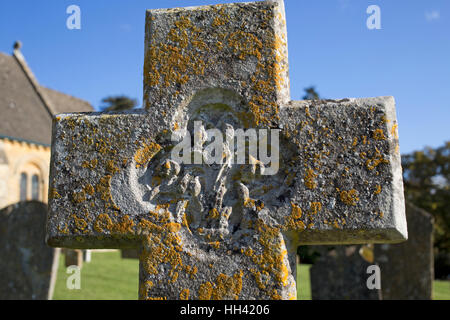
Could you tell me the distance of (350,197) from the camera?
2551 mm

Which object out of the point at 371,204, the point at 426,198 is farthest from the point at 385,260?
the point at 426,198

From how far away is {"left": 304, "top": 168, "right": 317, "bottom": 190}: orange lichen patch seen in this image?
261 centimetres

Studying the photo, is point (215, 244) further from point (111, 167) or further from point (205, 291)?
point (111, 167)

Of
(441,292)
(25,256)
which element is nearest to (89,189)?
(25,256)

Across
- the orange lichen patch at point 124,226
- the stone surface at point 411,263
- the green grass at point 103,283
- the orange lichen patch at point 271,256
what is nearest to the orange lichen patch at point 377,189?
the orange lichen patch at point 271,256

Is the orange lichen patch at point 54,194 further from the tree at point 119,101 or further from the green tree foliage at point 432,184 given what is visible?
the tree at point 119,101

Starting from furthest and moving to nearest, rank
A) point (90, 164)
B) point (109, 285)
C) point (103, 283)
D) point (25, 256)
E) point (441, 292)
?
point (441, 292) → point (103, 283) → point (109, 285) → point (25, 256) → point (90, 164)

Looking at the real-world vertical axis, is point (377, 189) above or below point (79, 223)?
above

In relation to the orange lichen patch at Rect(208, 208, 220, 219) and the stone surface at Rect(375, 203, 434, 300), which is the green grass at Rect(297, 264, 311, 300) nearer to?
the stone surface at Rect(375, 203, 434, 300)

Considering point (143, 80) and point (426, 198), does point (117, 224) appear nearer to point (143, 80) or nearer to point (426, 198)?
point (143, 80)

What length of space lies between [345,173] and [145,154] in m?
1.20

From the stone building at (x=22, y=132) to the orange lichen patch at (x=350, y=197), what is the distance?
2622 centimetres

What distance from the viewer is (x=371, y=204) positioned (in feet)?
8.29

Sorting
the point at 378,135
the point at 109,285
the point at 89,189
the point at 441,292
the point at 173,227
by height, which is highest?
the point at 378,135
